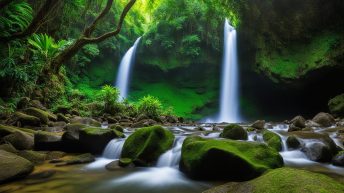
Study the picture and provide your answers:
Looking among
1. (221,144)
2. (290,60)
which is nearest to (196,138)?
(221,144)

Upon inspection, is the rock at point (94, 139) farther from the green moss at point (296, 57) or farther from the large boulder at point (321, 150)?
the green moss at point (296, 57)

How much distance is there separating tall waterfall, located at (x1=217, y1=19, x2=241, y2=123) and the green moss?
2617 millimetres

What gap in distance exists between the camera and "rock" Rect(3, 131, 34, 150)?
5.18 m

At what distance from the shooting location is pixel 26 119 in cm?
764

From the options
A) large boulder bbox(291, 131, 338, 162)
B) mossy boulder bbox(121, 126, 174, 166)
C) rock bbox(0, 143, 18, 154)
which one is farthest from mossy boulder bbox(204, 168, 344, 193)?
rock bbox(0, 143, 18, 154)

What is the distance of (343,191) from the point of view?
87.1 inches

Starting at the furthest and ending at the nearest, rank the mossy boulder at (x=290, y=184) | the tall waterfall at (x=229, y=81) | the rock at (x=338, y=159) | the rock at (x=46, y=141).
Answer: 1. the tall waterfall at (x=229, y=81)
2. the rock at (x=46, y=141)
3. the rock at (x=338, y=159)
4. the mossy boulder at (x=290, y=184)

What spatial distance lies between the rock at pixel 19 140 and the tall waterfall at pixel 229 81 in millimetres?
15900

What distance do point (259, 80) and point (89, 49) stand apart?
40.5 ft

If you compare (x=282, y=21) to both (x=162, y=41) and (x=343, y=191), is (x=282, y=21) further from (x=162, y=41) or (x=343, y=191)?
(x=343, y=191)

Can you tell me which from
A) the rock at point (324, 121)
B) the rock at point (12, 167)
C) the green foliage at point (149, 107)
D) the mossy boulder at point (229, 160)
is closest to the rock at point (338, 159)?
the mossy boulder at point (229, 160)

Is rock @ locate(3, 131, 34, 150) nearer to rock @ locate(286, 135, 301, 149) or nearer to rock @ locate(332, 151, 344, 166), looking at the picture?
rock @ locate(286, 135, 301, 149)

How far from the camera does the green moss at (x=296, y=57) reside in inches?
583

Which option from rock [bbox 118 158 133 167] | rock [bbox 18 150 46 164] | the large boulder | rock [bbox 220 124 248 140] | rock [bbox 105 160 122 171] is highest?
rock [bbox 220 124 248 140]
